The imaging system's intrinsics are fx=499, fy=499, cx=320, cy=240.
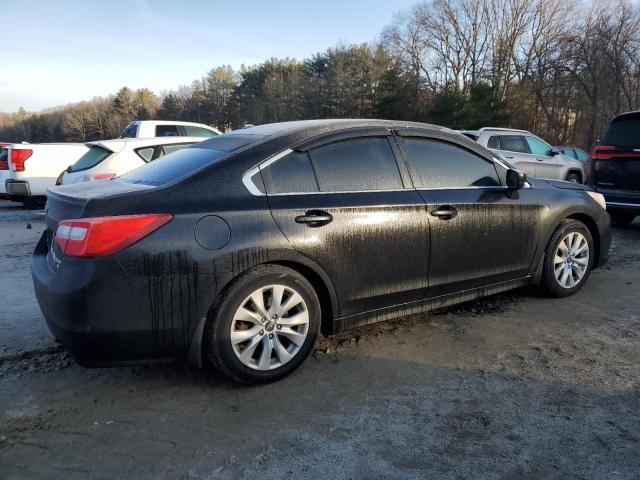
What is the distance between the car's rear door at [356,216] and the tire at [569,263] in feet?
5.09

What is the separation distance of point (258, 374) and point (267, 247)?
760 millimetres

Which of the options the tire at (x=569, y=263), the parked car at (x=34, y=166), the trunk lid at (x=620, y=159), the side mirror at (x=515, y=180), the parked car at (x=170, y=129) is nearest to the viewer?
the side mirror at (x=515, y=180)

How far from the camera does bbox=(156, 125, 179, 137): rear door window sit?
12.9 m

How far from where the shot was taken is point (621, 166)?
7.54 metres

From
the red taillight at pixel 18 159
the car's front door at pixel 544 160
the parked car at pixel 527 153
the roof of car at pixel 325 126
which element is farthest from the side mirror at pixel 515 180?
the red taillight at pixel 18 159

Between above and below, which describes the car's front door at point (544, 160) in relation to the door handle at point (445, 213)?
above

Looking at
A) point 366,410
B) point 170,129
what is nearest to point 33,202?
point 170,129

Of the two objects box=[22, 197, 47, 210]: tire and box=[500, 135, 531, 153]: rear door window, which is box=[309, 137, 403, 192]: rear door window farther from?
box=[22, 197, 47, 210]: tire

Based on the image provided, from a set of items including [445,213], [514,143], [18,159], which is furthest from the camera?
[514,143]

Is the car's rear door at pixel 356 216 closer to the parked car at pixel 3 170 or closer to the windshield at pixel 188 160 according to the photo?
the windshield at pixel 188 160

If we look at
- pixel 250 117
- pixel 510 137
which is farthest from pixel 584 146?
pixel 250 117

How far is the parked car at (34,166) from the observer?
11.2 metres

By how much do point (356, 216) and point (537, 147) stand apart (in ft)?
34.4

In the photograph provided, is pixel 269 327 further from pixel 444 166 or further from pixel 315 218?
pixel 444 166
